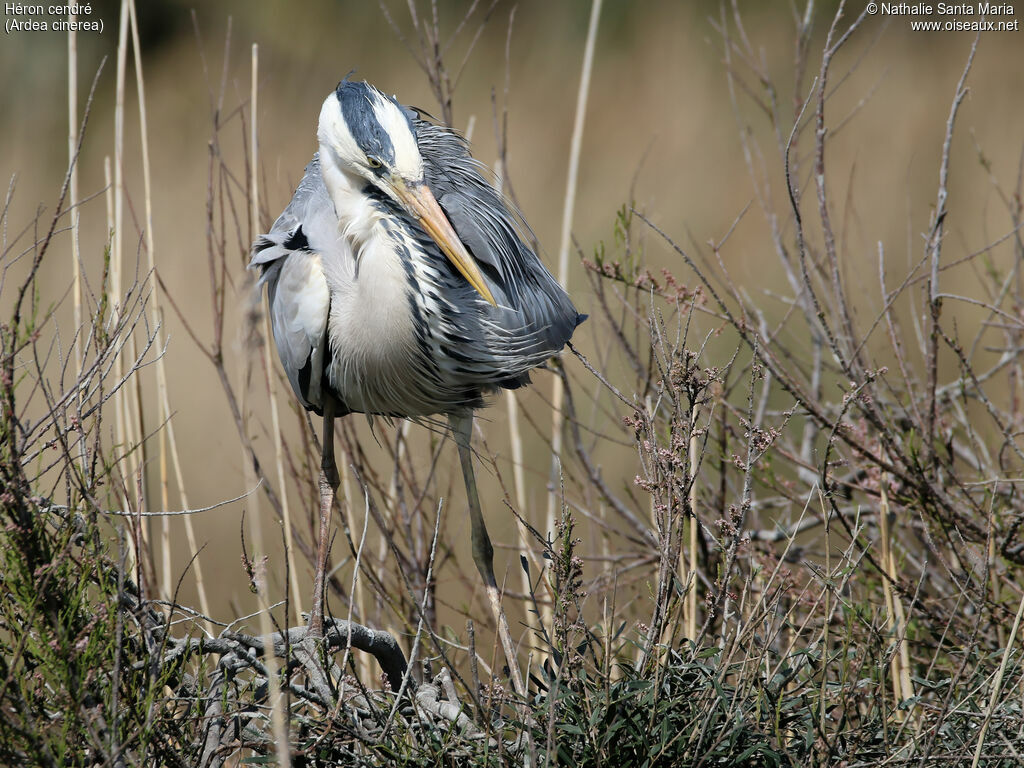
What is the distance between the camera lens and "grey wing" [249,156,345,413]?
192cm

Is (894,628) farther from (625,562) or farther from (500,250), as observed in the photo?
(625,562)

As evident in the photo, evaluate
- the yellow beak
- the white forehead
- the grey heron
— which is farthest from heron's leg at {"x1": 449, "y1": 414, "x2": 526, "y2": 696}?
the white forehead

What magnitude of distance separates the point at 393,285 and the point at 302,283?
0.65 ft

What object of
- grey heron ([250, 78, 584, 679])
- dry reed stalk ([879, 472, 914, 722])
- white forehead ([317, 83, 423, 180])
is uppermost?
white forehead ([317, 83, 423, 180])

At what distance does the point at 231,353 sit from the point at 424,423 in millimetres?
1102

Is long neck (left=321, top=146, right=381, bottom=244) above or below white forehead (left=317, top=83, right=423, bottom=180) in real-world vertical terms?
below

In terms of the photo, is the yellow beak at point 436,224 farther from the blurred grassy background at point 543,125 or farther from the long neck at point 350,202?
the blurred grassy background at point 543,125

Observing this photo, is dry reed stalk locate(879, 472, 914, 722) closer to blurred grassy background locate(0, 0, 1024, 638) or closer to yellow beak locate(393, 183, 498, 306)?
yellow beak locate(393, 183, 498, 306)

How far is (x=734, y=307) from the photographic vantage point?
3.57 metres

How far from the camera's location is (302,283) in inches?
75.8

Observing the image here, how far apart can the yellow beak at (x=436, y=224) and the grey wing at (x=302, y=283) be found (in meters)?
0.22

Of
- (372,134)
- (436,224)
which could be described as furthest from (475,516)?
(372,134)

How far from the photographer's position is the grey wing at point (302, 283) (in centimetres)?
192

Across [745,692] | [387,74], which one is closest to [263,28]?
[387,74]
